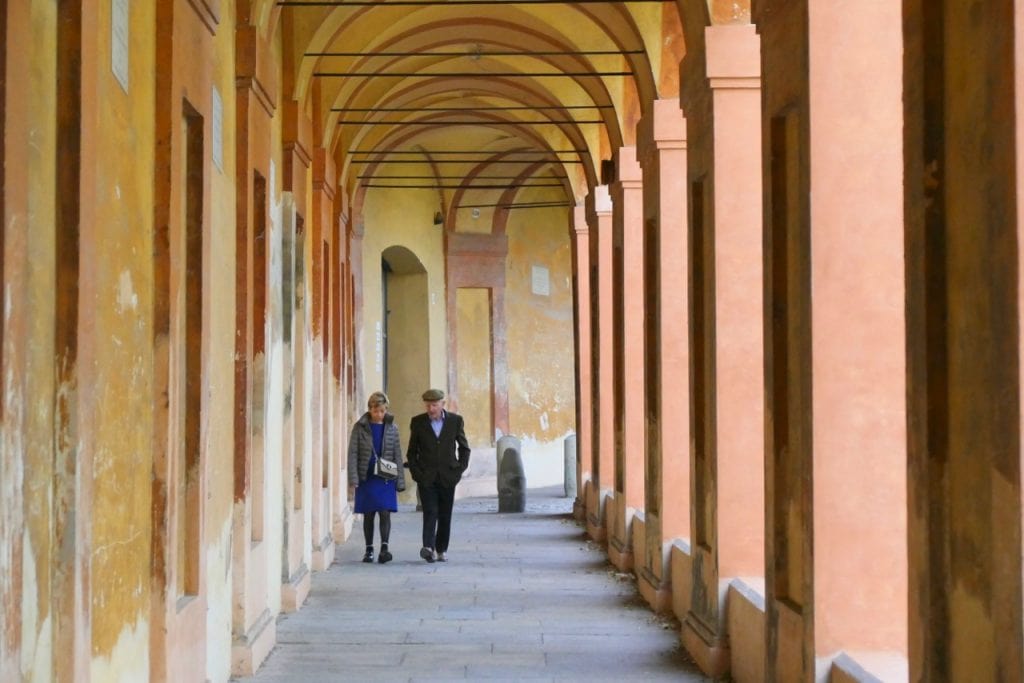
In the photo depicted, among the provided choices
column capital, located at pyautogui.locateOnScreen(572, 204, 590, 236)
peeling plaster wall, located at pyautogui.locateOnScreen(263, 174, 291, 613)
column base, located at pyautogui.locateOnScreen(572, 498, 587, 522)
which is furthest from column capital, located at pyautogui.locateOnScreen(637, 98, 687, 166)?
column base, located at pyautogui.locateOnScreen(572, 498, 587, 522)

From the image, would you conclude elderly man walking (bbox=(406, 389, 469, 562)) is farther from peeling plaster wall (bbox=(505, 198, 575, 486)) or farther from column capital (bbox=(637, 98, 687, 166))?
peeling plaster wall (bbox=(505, 198, 575, 486))

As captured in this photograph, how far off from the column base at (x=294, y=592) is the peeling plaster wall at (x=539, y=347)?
17.9m

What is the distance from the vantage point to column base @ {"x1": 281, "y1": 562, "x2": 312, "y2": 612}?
38.9 feet

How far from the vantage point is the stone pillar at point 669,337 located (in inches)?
454

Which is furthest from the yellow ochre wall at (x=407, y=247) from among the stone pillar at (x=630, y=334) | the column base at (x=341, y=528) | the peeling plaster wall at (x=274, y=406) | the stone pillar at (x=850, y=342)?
the stone pillar at (x=850, y=342)

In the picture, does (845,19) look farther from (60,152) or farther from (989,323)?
(60,152)

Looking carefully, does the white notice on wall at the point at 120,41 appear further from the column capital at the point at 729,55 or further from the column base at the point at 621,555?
the column base at the point at 621,555

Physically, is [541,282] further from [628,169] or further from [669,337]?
[669,337]

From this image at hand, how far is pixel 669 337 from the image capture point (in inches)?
457

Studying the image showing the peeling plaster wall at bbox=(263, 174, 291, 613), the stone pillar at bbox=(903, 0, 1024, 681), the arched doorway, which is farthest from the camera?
the arched doorway

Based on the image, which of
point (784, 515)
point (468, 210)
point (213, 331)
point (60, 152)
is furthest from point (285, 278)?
point (468, 210)

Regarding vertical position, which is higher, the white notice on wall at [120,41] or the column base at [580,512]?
the white notice on wall at [120,41]

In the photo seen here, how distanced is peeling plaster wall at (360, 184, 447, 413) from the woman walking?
9956 millimetres

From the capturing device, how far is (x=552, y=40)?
1688 cm
